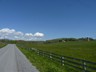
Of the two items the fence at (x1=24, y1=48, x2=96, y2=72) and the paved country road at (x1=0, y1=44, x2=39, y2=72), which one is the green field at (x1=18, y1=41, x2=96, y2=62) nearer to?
the fence at (x1=24, y1=48, x2=96, y2=72)

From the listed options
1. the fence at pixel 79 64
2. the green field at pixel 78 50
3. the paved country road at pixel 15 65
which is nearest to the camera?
the fence at pixel 79 64

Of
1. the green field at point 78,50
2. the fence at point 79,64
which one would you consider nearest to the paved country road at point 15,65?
the fence at point 79,64

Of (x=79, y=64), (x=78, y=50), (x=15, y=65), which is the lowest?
(x=15, y=65)

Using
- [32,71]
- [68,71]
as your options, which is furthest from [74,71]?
[32,71]

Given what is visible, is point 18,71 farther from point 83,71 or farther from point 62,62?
point 62,62

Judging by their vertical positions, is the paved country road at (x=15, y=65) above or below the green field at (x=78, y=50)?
below

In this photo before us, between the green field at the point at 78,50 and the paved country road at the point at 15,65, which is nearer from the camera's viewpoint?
the paved country road at the point at 15,65

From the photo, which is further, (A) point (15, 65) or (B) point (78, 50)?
(B) point (78, 50)

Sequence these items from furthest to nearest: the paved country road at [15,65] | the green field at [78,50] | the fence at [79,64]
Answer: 1. the green field at [78,50]
2. the paved country road at [15,65]
3. the fence at [79,64]

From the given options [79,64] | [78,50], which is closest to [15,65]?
[79,64]

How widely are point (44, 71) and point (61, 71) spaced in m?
1.18

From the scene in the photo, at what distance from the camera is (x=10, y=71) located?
17.2 metres

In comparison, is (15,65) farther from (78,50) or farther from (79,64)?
(78,50)

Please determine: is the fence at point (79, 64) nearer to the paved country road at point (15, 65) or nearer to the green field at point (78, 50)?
the paved country road at point (15, 65)
